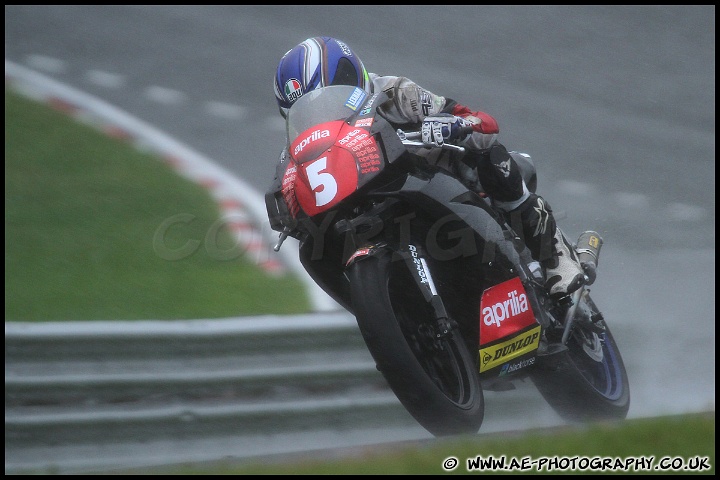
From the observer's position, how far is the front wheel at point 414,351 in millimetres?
3260

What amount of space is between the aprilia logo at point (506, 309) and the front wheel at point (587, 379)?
14.1 inches

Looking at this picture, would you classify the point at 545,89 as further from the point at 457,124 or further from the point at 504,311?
the point at 504,311

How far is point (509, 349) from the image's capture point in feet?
12.4

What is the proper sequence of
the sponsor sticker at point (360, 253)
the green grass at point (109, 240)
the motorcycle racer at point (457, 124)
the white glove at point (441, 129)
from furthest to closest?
the green grass at point (109, 240) → the motorcycle racer at point (457, 124) → the white glove at point (441, 129) → the sponsor sticker at point (360, 253)

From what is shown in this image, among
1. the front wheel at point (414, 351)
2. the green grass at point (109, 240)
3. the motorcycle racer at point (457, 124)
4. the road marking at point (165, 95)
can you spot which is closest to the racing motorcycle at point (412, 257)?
the front wheel at point (414, 351)

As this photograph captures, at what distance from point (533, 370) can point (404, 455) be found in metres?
1.36

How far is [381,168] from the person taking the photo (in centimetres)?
349

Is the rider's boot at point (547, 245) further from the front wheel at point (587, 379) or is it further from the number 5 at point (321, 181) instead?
the number 5 at point (321, 181)

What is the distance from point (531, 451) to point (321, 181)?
1.23 meters

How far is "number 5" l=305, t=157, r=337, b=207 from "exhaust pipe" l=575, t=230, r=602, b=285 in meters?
1.46

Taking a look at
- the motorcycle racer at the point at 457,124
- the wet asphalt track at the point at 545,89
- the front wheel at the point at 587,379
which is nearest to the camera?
the motorcycle racer at the point at 457,124

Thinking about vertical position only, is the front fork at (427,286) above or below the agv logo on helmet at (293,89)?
below

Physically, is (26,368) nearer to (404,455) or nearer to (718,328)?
(404,455)

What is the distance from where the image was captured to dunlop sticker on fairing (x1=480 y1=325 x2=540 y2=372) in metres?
3.71
